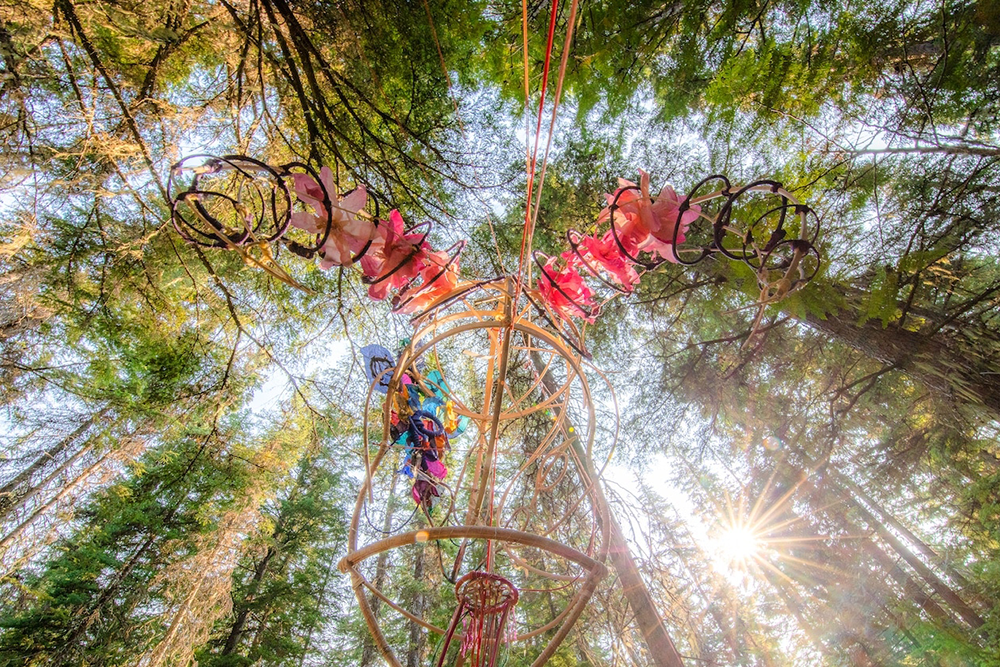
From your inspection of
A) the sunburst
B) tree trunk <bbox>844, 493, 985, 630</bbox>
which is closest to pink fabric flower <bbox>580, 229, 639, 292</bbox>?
the sunburst

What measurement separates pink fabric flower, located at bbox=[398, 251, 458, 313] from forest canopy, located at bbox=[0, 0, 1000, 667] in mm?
167

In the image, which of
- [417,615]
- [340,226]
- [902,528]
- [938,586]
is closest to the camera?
[340,226]

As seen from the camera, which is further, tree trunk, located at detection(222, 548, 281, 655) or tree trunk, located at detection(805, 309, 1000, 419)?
tree trunk, located at detection(222, 548, 281, 655)

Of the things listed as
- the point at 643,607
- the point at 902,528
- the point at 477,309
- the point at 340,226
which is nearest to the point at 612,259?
the point at 477,309

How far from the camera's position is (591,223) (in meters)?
Answer: 2.73

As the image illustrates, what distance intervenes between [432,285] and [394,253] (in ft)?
0.41

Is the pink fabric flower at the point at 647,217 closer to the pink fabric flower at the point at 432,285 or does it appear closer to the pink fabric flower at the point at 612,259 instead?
the pink fabric flower at the point at 612,259

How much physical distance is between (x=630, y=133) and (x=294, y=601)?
26.3 ft

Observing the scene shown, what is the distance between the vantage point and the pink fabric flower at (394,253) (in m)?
1.01

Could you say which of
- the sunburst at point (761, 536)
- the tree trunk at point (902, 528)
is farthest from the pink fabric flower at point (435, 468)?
the tree trunk at point (902, 528)

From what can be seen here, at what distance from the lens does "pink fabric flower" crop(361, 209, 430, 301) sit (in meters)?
1.01

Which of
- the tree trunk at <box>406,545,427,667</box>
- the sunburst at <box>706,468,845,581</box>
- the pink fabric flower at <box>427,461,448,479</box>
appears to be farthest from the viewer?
the tree trunk at <box>406,545,427,667</box>

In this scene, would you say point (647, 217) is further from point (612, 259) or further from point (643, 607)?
point (643, 607)

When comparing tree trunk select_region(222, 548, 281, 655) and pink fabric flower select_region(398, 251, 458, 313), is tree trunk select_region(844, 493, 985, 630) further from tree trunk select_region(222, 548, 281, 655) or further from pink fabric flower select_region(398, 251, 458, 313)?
tree trunk select_region(222, 548, 281, 655)
